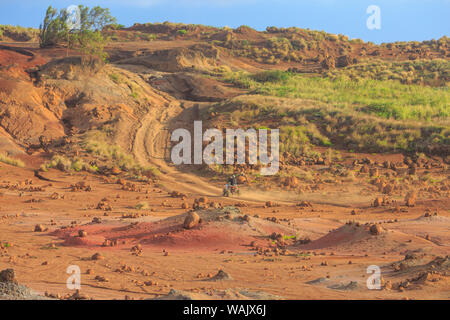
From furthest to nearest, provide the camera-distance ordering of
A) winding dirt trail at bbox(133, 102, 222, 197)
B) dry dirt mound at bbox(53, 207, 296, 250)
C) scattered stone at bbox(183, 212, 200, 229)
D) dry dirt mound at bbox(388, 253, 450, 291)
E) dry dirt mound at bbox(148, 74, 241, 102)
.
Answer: dry dirt mound at bbox(148, 74, 241, 102) → winding dirt trail at bbox(133, 102, 222, 197) → scattered stone at bbox(183, 212, 200, 229) → dry dirt mound at bbox(53, 207, 296, 250) → dry dirt mound at bbox(388, 253, 450, 291)

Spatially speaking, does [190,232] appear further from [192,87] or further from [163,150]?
[192,87]

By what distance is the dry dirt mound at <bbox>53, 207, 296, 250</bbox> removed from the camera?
11.7 m

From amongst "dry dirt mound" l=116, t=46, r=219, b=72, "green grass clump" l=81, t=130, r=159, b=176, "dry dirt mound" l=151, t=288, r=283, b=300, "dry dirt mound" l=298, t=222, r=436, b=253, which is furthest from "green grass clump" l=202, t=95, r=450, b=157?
"dry dirt mound" l=151, t=288, r=283, b=300

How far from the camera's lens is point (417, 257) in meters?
8.55

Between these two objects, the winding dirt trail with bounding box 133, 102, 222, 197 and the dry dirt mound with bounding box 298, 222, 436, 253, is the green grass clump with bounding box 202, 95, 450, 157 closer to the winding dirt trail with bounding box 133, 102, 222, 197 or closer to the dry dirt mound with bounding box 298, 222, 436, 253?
the winding dirt trail with bounding box 133, 102, 222, 197

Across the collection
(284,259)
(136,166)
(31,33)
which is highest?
(31,33)

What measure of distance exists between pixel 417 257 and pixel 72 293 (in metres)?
5.56

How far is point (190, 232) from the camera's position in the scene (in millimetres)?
12086

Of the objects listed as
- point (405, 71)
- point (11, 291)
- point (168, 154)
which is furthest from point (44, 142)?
point (405, 71)

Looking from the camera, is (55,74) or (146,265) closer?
(146,265)

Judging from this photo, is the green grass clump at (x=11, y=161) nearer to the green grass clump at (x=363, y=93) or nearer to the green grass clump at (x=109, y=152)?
the green grass clump at (x=109, y=152)

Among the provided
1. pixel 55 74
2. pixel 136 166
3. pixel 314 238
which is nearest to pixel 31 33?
pixel 55 74
